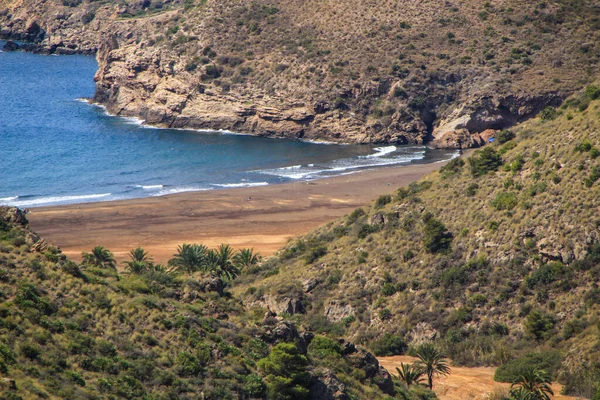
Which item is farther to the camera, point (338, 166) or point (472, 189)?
point (338, 166)

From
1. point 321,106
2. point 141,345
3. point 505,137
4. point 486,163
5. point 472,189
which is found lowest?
point 141,345

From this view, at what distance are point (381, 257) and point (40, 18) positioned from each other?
150 metres

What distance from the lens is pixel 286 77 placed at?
357 ft

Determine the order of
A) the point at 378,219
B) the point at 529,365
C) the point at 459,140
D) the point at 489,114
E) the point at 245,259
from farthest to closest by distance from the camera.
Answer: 1. the point at 489,114
2. the point at 459,140
3. the point at 245,259
4. the point at 378,219
5. the point at 529,365

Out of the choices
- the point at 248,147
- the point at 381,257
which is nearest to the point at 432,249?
the point at 381,257

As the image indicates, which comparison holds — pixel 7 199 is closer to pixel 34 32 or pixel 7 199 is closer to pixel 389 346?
pixel 389 346

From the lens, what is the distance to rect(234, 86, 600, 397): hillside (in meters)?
41.5

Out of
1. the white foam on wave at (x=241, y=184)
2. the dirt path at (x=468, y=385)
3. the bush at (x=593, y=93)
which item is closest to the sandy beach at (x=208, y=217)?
the white foam on wave at (x=241, y=184)

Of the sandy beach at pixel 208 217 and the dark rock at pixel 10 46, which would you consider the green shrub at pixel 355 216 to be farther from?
the dark rock at pixel 10 46

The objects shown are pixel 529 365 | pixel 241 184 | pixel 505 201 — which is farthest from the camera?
pixel 241 184

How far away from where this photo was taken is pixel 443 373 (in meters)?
36.7

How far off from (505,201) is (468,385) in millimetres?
14962

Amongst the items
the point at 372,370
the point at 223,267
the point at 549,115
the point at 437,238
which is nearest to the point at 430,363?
the point at 372,370

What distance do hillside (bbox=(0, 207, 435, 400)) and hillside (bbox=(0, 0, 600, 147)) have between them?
2787 inches
